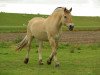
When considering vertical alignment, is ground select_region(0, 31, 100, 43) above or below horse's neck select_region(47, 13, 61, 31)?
A: below

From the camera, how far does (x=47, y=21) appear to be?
17016mm

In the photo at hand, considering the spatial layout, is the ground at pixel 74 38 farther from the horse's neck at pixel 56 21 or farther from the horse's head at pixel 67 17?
the horse's head at pixel 67 17

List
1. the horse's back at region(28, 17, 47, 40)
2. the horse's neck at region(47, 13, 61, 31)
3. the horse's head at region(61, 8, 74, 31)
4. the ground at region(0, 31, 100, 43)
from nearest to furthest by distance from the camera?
1. the horse's head at region(61, 8, 74, 31)
2. the horse's neck at region(47, 13, 61, 31)
3. the horse's back at region(28, 17, 47, 40)
4. the ground at region(0, 31, 100, 43)

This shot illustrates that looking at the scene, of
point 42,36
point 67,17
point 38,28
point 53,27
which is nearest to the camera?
point 67,17

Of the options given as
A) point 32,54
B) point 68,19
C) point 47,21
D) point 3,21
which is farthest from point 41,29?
point 3,21

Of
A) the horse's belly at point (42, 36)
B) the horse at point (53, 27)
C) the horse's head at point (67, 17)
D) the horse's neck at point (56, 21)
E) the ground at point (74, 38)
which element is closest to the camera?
the horse's head at point (67, 17)

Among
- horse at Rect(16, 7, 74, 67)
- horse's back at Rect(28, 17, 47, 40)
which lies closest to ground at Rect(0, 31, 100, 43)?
horse's back at Rect(28, 17, 47, 40)

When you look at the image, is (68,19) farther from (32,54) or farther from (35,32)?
(32,54)

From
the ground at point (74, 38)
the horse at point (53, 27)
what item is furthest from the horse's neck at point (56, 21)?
the ground at point (74, 38)

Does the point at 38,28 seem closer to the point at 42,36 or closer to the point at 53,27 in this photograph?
the point at 42,36

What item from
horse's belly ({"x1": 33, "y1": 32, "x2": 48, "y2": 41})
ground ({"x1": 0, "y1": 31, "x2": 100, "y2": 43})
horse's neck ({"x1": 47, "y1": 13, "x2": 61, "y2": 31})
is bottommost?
ground ({"x1": 0, "y1": 31, "x2": 100, "y2": 43})

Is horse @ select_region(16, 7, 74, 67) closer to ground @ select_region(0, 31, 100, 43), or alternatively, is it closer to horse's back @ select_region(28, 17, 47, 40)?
Answer: horse's back @ select_region(28, 17, 47, 40)

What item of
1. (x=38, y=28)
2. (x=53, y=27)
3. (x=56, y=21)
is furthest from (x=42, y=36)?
(x=56, y=21)

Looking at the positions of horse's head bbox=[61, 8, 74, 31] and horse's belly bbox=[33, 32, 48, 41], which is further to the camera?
horse's belly bbox=[33, 32, 48, 41]
